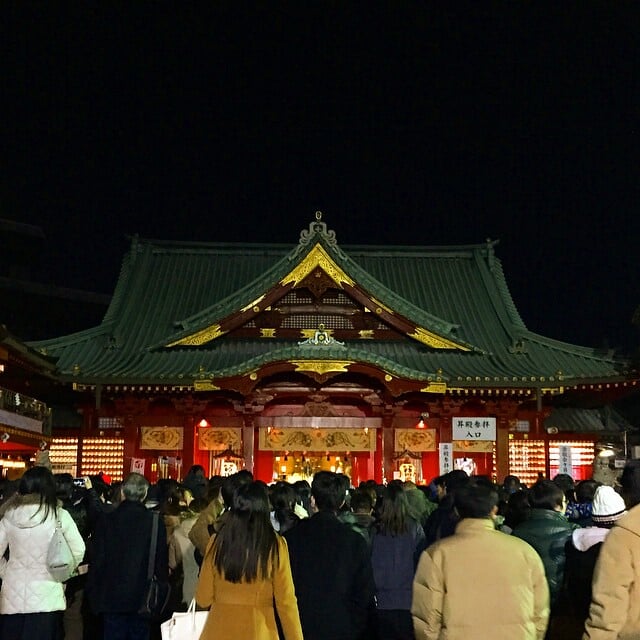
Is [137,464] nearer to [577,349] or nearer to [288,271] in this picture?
[288,271]

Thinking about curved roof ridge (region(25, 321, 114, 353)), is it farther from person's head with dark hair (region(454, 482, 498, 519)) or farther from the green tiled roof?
person's head with dark hair (region(454, 482, 498, 519))

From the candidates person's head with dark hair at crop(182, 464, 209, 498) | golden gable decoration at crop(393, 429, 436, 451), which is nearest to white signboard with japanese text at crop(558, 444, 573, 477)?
golden gable decoration at crop(393, 429, 436, 451)

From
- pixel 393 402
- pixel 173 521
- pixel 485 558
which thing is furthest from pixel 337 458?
pixel 485 558

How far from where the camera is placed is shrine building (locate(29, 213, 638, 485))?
19344 mm

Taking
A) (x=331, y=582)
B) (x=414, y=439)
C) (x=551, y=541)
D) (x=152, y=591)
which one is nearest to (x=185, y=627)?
(x=331, y=582)

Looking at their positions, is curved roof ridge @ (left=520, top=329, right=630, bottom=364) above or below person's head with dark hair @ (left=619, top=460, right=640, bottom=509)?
above

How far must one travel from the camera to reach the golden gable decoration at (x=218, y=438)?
804 inches

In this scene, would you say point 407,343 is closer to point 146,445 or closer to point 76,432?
point 146,445

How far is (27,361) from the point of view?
17.0 m

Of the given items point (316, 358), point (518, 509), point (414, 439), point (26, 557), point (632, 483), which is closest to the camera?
point (632, 483)

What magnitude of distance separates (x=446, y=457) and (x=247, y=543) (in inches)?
620

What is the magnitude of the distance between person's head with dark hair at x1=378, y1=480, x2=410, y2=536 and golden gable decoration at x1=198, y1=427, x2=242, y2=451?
14.0 metres

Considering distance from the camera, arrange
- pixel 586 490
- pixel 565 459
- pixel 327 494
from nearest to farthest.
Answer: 1. pixel 327 494
2. pixel 586 490
3. pixel 565 459

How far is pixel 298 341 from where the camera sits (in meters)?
21.7
